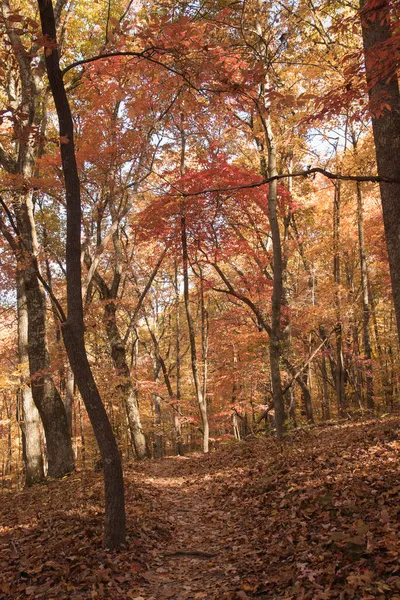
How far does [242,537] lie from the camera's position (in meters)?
5.41

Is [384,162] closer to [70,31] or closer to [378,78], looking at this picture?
[378,78]

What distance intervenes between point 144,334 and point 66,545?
1010 inches

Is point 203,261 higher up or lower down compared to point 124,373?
higher up

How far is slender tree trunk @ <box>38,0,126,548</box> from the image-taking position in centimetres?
489

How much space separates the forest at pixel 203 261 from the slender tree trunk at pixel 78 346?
24 millimetres

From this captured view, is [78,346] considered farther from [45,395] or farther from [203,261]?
→ [203,261]

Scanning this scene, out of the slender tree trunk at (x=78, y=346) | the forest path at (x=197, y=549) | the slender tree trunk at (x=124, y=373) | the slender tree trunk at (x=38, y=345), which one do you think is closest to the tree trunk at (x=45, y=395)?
the slender tree trunk at (x=38, y=345)

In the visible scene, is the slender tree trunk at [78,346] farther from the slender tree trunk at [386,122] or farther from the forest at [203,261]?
the slender tree trunk at [386,122]

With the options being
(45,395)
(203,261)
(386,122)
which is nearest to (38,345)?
(45,395)

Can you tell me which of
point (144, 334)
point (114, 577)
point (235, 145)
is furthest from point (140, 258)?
point (114, 577)

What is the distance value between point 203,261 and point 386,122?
8278 millimetres

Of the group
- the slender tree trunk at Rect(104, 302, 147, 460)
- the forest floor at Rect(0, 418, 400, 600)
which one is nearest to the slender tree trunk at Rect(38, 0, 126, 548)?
the forest floor at Rect(0, 418, 400, 600)

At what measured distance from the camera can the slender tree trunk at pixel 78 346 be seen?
4891mm

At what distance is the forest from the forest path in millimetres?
31
